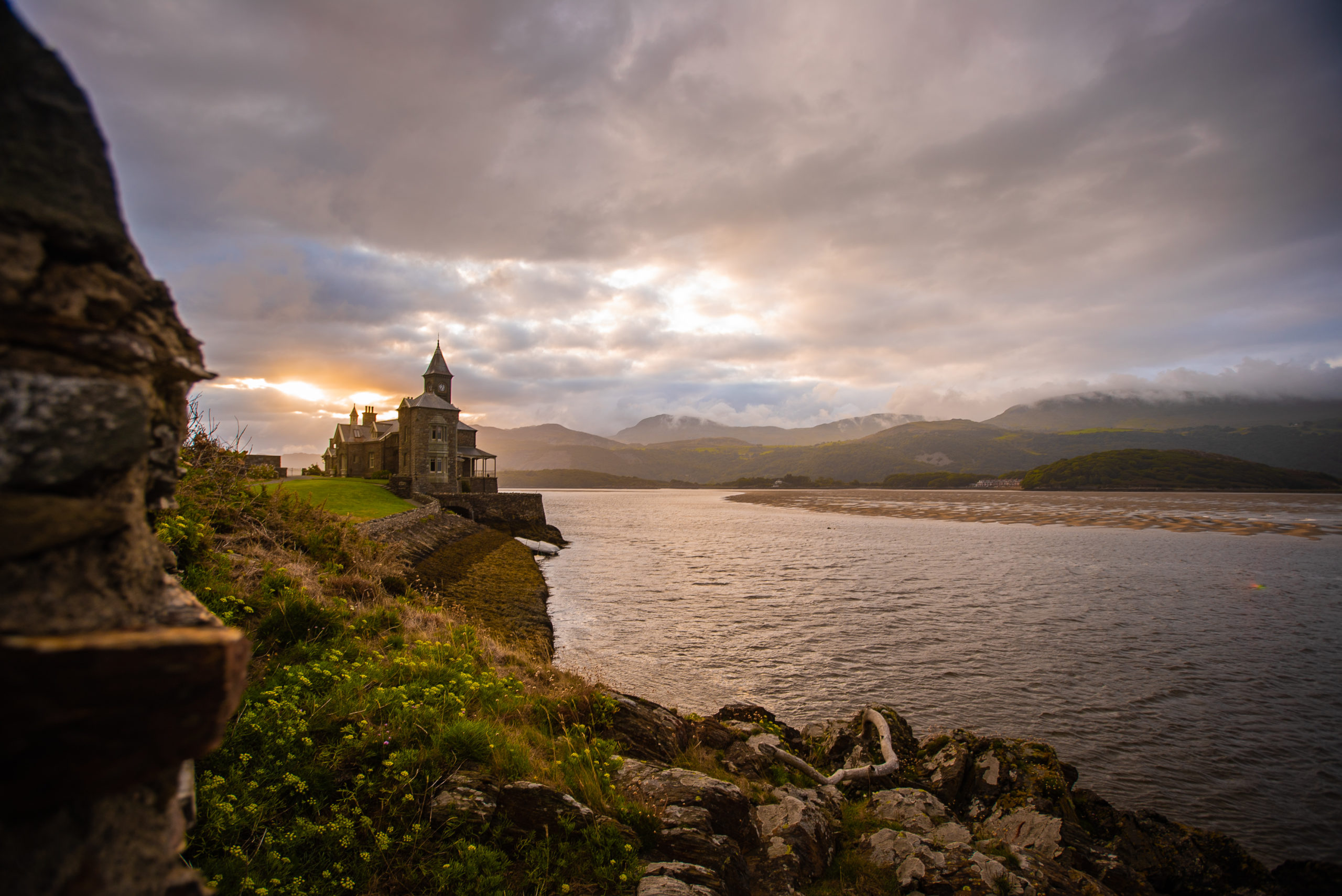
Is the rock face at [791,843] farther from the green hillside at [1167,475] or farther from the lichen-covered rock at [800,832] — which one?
the green hillside at [1167,475]

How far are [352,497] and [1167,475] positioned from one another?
6286 inches

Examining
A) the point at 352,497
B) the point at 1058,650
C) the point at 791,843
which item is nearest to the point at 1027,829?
the point at 791,843

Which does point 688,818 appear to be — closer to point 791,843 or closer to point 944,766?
point 791,843

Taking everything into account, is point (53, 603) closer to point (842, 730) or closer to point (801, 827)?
point (801, 827)

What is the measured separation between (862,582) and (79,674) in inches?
1155

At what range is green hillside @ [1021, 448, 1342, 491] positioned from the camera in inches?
4751

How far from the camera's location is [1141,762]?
10.9 meters

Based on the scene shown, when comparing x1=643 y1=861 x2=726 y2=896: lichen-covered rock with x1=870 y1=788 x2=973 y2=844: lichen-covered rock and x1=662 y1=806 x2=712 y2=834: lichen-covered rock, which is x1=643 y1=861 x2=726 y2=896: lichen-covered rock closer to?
x1=662 y1=806 x2=712 y2=834: lichen-covered rock

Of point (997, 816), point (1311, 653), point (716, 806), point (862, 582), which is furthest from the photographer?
point (862, 582)

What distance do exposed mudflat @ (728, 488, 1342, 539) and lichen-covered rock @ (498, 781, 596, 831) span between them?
60.1 m

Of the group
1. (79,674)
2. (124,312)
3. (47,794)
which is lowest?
(47,794)

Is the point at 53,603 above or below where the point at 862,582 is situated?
above

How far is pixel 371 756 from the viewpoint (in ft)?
17.8

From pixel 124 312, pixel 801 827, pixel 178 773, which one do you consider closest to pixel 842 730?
pixel 801 827
